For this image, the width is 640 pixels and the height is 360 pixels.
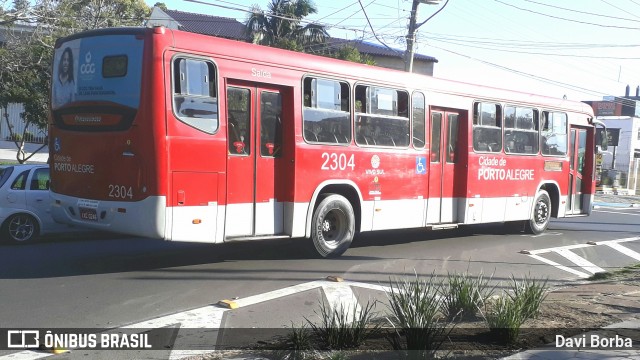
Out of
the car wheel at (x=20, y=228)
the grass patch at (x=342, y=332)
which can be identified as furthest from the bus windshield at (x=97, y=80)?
the grass patch at (x=342, y=332)

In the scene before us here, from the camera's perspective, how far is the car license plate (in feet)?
28.0

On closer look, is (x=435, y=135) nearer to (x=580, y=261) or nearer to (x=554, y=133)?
(x=580, y=261)

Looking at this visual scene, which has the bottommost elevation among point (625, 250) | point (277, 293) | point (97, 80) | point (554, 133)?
point (625, 250)

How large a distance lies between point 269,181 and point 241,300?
248cm

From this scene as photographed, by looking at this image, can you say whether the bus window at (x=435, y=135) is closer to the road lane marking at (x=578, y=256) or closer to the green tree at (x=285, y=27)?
the road lane marking at (x=578, y=256)

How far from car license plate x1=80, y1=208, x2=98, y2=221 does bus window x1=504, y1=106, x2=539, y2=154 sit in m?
9.34

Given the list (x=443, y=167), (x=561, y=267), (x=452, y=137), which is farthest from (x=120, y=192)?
(x=561, y=267)

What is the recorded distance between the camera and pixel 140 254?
34.6ft

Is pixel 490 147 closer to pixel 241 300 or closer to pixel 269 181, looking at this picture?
pixel 269 181

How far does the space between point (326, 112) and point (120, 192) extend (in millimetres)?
3696

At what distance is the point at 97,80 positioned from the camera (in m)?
8.54

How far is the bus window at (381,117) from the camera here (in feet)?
35.7

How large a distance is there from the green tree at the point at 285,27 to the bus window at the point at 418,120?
1753 cm

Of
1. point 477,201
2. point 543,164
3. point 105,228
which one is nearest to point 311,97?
point 105,228
